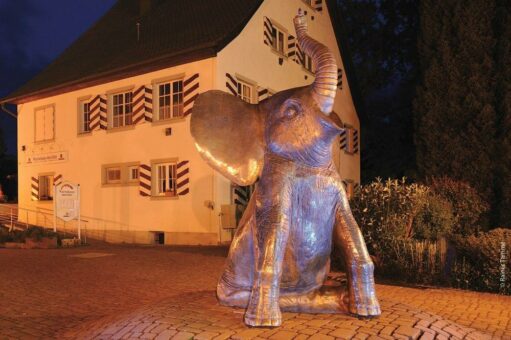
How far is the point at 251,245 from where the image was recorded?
13.6ft

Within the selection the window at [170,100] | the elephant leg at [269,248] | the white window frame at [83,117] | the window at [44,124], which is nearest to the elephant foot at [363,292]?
the elephant leg at [269,248]

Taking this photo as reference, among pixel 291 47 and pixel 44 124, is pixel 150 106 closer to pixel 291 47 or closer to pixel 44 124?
pixel 44 124

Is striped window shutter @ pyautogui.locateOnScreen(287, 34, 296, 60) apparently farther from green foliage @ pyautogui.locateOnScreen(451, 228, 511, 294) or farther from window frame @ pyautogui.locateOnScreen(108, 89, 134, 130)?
green foliage @ pyautogui.locateOnScreen(451, 228, 511, 294)

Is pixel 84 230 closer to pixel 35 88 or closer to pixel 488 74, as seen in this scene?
pixel 35 88

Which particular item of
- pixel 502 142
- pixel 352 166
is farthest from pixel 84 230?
pixel 502 142

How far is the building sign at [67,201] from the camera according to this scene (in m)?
15.7

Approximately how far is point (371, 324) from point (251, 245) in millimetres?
1069

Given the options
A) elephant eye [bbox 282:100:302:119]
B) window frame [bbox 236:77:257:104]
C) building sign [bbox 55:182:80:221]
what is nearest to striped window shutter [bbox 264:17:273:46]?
window frame [bbox 236:77:257:104]

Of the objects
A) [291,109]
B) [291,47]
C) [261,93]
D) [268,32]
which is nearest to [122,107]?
[261,93]

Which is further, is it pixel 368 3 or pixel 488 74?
pixel 368 3

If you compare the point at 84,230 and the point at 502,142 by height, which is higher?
the point at 502,142

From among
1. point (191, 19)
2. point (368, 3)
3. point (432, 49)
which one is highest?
point (368, 3)

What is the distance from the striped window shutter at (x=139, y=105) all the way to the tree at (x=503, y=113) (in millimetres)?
10830

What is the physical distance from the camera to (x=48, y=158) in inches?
808
